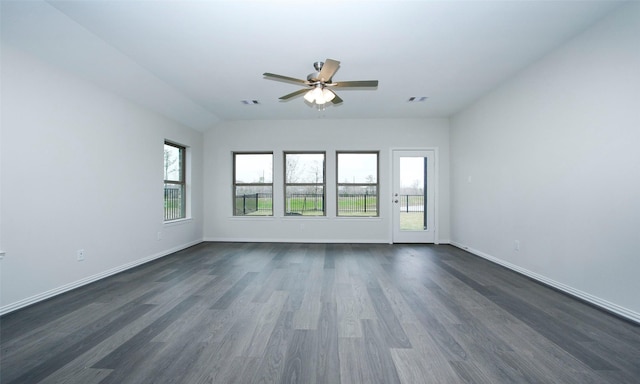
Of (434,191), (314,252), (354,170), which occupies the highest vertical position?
(354,170)

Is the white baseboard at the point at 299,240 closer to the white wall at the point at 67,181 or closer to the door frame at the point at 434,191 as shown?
the door frame at the point at 434,191

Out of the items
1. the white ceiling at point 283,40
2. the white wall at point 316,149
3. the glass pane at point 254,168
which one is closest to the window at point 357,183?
the white wall at point 316,149

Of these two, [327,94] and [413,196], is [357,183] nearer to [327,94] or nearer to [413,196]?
[413,196]

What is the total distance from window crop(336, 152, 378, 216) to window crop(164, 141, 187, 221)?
3130 mm

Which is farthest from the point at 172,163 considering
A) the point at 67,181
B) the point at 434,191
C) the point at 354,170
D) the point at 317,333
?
the point at 434,191

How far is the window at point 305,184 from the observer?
5.67 m

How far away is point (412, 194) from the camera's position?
18.0ft

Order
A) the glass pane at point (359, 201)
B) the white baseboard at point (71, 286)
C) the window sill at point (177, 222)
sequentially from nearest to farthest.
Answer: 1. the white baseboard at point (71, 286)
2. the window sill at point (177, 222)
3. the glass pane at point (359, 201)

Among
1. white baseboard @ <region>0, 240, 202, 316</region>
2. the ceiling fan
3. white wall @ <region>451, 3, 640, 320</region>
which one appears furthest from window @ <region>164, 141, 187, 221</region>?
white wall @ <region>451, 3, 640, 320</region>

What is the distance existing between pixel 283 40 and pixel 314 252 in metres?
3.27

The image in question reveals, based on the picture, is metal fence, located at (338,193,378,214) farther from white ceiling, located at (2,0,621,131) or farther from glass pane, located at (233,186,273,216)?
white ceiling, located at (2,0,621,131)

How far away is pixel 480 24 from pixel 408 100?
2.01 metres

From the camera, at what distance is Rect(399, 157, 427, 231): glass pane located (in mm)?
5469

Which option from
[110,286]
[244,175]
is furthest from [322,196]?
[110,286]
